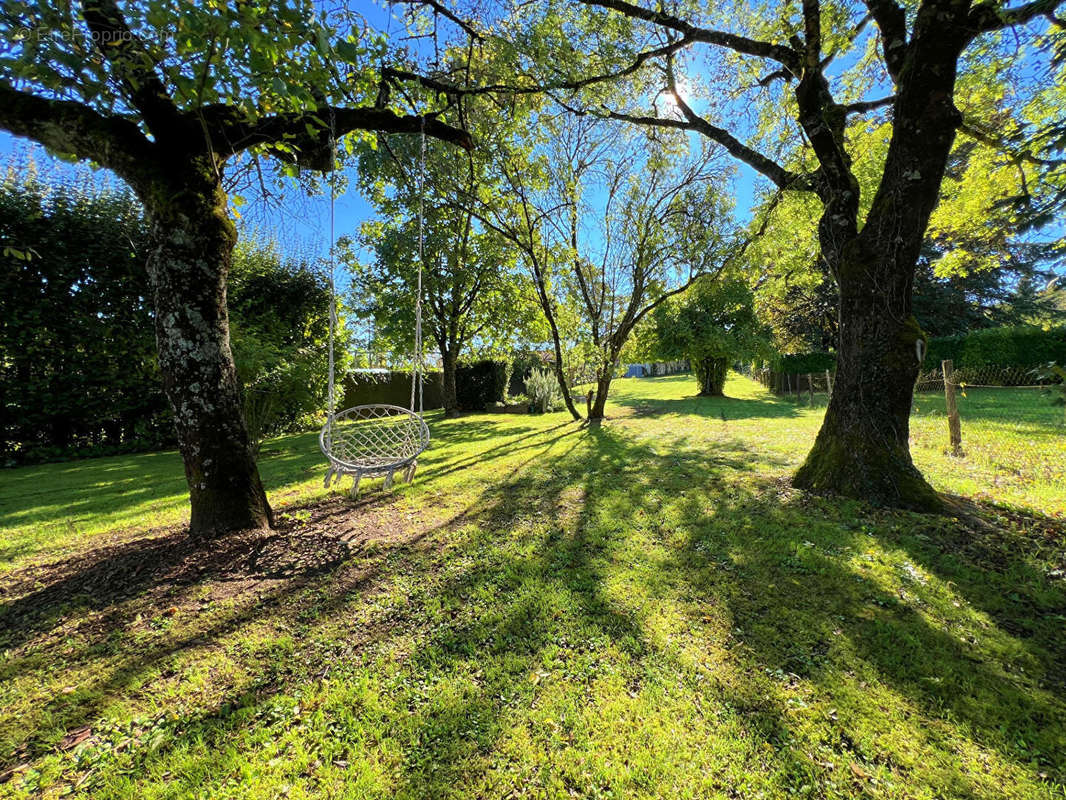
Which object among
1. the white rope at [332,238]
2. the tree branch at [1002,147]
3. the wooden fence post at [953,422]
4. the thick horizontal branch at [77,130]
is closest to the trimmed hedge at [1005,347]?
the wooden fence post at [953,422]

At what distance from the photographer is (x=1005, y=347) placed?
14672 millimetres

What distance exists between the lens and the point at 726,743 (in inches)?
67.6

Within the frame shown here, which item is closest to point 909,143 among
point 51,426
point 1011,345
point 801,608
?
point 801,608

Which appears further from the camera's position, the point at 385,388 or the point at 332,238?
the point at 385,388

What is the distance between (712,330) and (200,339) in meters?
18.1

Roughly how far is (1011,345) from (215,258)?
2348 cm

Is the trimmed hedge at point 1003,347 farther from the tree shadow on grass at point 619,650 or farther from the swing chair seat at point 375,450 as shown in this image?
the swing chair seat at point 375,450

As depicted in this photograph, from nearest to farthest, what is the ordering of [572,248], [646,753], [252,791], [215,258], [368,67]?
[252,791]
[646,753]
[215,258]
[368,67]
[572,248]

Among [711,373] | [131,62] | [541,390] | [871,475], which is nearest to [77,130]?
[131,62]

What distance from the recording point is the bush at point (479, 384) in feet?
52.0

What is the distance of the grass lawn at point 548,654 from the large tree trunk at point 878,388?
0.35 m

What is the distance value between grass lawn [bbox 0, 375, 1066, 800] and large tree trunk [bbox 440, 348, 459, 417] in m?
9.34

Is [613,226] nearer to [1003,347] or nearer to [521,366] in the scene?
[521,366]

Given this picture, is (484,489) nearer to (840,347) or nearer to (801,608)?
(801,608)
